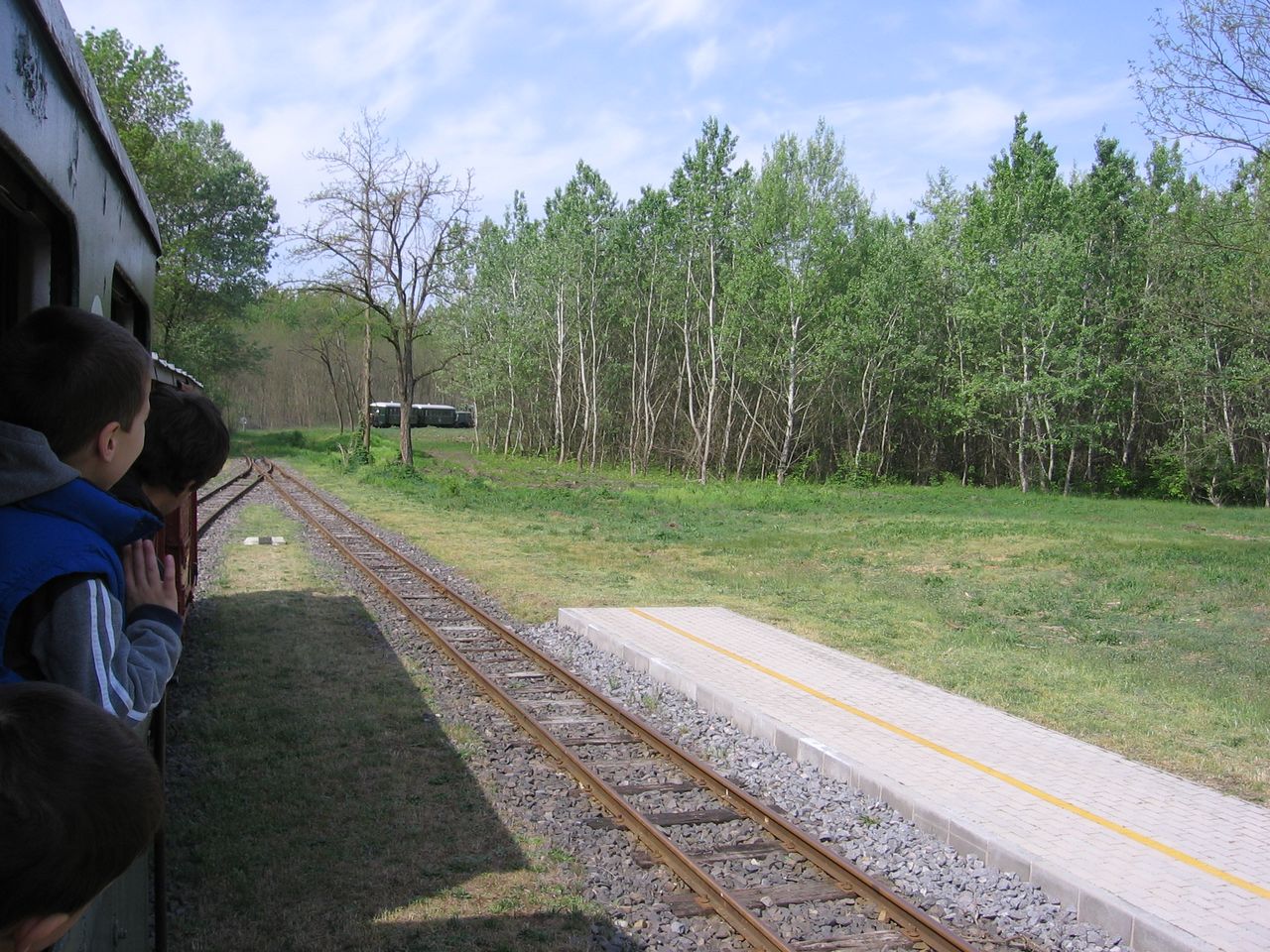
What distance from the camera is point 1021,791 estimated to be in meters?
6.12

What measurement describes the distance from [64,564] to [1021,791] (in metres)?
5.78

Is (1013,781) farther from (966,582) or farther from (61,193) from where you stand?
(966,582)

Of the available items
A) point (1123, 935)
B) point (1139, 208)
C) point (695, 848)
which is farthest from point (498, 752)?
point (1139, 208)

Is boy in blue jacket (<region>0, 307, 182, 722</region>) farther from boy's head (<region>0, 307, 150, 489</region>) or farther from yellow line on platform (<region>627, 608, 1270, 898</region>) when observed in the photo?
yellow line on platform (<region>627, 608, 1270, 898</region>)

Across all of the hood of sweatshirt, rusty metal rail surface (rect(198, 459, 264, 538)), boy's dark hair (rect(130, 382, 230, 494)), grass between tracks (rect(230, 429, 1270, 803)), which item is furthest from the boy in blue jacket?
rusty metal rail surface (rect(198, 459, 264, 538))

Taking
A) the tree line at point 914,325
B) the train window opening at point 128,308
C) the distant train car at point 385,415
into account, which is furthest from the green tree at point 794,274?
the distant train car at point 385,415

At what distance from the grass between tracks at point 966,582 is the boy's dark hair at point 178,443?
6.73m

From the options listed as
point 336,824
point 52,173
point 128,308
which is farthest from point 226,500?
point 52,173

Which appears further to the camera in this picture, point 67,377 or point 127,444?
point 127,444

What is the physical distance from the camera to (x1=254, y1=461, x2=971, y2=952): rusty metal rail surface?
4.58 meters

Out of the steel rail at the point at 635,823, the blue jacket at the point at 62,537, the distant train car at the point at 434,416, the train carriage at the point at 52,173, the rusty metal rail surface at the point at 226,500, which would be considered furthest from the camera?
the distant train car at the point at 434,416

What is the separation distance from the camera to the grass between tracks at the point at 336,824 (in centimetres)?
455

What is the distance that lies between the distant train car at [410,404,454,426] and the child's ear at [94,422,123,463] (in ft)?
261

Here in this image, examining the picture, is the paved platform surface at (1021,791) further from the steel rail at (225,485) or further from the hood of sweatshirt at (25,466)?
the steel rail at (225,485)
